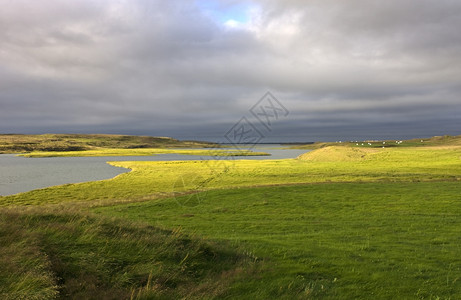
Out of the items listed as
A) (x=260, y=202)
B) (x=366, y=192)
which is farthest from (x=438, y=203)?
(x=260, y=202)

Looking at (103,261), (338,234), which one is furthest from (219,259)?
(338,234)

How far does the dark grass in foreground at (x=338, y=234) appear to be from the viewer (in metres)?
9.16

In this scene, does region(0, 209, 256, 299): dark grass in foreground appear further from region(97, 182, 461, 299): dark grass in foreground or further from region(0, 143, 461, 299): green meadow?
region(97, 182, 461, 299): dark grass in foreground

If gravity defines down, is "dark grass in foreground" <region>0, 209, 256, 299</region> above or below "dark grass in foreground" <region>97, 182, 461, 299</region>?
above

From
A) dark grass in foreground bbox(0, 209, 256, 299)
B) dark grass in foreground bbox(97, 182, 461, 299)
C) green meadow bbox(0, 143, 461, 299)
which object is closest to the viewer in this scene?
dark grass in foreground bbox(0, 209, 256, 299)

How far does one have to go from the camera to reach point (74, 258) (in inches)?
337

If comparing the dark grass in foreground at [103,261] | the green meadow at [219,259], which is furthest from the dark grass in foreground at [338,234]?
the dark grass in foreground at [103,261]

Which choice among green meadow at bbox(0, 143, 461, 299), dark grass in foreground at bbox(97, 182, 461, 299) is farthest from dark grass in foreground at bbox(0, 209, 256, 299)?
dark grass in foreground at bbox(97, 182, 461, 299)

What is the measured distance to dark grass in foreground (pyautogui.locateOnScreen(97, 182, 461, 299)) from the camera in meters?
9.16

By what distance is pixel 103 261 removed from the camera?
8594 mm

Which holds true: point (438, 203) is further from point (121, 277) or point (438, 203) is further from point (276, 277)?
point (121, 277)

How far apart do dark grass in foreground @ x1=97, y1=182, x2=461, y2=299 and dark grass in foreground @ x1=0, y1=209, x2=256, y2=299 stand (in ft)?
4.67

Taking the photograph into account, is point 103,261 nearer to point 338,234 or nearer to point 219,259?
point 219,259

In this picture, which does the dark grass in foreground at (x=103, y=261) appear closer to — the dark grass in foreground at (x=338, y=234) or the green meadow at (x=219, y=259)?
the green meadow at (x=219, y=259)
